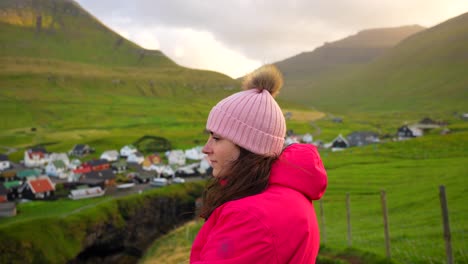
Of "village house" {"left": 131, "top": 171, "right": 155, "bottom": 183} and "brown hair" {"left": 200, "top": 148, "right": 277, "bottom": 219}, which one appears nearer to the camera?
"brown hair" {"left": 200, "top": 148, "right": 277, "bottom": 219}

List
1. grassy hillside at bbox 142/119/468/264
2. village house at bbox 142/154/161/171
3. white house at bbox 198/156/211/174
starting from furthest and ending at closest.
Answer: village house at bbox 142/154/161/171 < white house at bbox 198/156/211/174 < grassy hillside at bbox 142/119/468/264

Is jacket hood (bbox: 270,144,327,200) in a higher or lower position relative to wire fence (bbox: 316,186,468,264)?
higher

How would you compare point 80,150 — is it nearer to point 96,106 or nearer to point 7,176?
point 7,176

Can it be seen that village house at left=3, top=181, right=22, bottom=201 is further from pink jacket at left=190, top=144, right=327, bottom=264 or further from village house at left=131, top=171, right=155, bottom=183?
pink jacket at left=190, top=144, right=327, bottom=264

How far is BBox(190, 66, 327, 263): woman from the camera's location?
2070 mm

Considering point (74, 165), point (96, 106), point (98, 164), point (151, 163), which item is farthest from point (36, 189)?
point (96, 106)

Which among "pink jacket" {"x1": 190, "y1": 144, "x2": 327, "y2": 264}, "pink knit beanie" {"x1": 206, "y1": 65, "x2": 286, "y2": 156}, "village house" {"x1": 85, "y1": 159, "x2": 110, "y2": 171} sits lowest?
"village house" {"x1": 85, "y1": 159, "x2": 110, "y2": 171}

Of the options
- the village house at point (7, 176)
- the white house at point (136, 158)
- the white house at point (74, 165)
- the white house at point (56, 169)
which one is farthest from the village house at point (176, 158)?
the village house at point (7, 176)

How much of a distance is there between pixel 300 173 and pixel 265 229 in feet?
2.01

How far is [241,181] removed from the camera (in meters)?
2.50

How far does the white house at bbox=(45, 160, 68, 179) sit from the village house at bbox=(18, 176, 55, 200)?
16.1 metres

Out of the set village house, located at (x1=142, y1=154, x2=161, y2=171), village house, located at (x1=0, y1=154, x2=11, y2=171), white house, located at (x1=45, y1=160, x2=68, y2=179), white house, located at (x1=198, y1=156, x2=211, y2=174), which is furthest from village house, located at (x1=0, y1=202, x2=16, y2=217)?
village house, located at (x1=0, y1=154, x2=11, y2=171)

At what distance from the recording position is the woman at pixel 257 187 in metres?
2.07

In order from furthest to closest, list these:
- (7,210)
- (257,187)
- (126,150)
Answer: (126,150) → (7,210) → (257,187)
